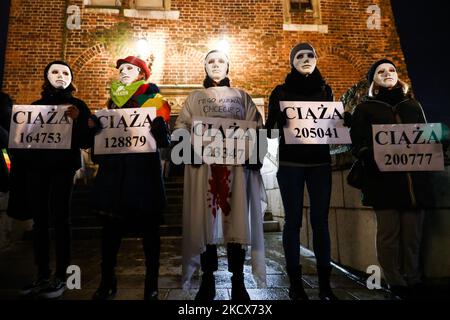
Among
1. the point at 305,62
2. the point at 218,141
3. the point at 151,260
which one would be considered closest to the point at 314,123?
the point at 305,62

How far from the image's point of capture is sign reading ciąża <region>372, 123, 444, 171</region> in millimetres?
2572

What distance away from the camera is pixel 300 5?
8805 mm

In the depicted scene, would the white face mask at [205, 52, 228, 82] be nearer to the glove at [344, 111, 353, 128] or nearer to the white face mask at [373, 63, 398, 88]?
the glove at [344, 111, 353, 128]

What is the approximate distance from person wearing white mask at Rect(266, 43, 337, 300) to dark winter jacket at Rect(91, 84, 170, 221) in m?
0.99

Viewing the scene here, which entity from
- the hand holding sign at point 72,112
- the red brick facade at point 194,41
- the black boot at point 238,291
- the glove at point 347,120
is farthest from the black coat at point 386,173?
the red brick facade at point 194,41

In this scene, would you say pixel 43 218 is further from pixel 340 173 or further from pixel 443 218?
pixel 443 218

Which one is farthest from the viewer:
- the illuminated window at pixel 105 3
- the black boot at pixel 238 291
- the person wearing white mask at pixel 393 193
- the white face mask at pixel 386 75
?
the illuminated window at pixel 105 3

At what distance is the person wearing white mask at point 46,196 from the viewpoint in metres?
2.46

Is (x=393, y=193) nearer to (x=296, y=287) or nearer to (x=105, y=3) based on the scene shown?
(x=296, y=287)

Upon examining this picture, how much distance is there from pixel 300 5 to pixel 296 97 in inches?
294

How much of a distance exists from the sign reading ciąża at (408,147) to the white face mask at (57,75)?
268 centimetres

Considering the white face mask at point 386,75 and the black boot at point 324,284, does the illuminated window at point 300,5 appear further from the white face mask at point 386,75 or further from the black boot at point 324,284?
the black boot at point 324,284

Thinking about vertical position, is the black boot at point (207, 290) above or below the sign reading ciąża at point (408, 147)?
below
